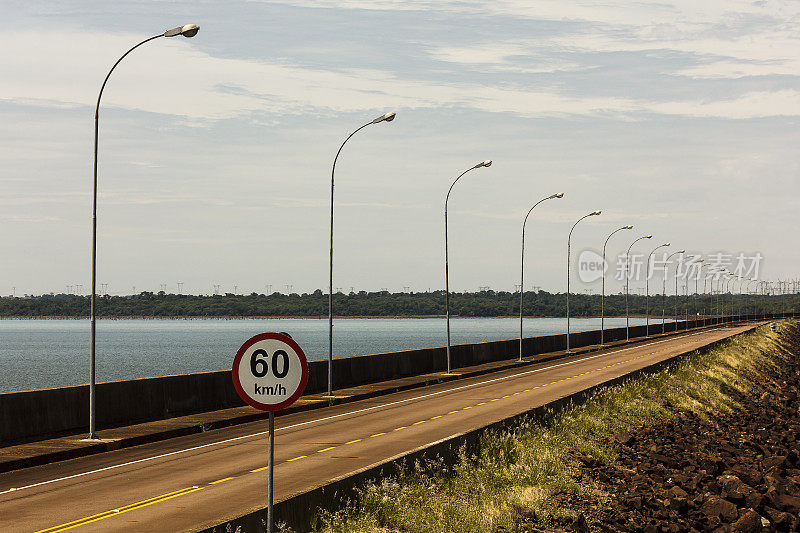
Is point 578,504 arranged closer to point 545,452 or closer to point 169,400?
point 545,452

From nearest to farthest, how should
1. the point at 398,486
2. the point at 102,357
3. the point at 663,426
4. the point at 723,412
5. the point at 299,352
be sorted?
1. the point at 299,352
2. the point at 398,486
3. the point at 663,426
4. the point at 723,412
5. the point at 102,357

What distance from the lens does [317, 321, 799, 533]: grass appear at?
14094 mm

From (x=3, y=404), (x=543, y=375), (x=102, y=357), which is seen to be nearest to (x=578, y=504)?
(x=3, y=404)

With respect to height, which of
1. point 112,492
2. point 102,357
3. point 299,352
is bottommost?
point 102,357

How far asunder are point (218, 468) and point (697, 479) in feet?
37.5

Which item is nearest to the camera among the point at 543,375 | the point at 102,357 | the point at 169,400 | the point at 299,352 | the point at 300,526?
the point at 299,352

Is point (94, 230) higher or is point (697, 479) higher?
point (94, 230)

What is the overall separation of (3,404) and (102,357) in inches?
5139

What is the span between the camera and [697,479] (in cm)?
2350

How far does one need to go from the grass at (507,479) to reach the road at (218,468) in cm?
181

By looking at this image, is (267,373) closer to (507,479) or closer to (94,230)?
(507,479)

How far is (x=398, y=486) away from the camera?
576 inches

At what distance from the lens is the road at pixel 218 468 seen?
49.0 ft

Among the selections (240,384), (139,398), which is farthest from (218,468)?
(240,384)
